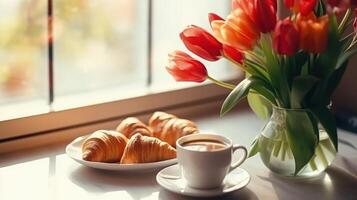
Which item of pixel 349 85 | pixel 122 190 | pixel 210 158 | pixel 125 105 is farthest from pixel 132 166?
pixel 349 85

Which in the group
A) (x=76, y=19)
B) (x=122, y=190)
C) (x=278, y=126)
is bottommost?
(x=122, y=190)

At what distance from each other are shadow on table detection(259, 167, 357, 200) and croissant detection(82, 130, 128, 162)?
0.24m

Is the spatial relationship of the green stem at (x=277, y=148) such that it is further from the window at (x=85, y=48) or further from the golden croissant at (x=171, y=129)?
the window at (x=85, y=48)

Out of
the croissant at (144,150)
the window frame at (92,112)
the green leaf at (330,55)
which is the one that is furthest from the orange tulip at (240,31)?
the window frame at (92,112)

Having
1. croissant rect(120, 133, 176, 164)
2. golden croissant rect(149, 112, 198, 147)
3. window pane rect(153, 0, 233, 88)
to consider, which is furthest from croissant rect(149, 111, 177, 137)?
window pane rect(153, 0, 233, 88)

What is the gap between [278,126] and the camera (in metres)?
1.18

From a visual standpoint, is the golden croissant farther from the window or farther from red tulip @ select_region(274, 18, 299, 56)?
red tulip @ select_region(274, 18, 299, 56)

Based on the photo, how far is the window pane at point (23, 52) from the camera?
4.44ft

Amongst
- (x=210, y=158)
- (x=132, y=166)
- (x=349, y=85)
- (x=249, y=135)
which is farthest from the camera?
(x=349, y=85)

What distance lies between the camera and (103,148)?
3.97ft

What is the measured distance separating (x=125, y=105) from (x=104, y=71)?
10cm

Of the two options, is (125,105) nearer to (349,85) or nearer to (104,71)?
(104,71)

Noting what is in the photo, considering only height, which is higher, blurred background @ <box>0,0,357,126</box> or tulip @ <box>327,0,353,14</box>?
tulip @ <box>327,0,353,14</box>

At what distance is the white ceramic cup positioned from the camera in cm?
109
